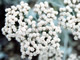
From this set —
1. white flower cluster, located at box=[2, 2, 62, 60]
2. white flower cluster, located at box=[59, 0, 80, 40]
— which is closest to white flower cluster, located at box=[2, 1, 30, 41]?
white flower cluster, located at box=[2, 2, 62, 60]

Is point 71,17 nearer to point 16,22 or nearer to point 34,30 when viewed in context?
point 34,30

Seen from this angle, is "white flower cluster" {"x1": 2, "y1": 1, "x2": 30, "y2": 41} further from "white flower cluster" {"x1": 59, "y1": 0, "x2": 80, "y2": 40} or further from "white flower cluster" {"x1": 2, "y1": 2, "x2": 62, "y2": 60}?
"white flower cluster" {"x1": 59, "y1": 0, "x2": 80, "y2": 40}

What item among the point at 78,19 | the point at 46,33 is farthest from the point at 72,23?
the point at 46,33

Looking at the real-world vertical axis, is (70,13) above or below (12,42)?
below

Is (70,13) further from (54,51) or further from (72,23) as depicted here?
(54,51)

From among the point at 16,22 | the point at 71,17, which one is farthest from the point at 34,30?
the point at 71,17

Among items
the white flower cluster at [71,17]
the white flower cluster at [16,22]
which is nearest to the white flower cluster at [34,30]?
the white flower cluster at [16,22]
